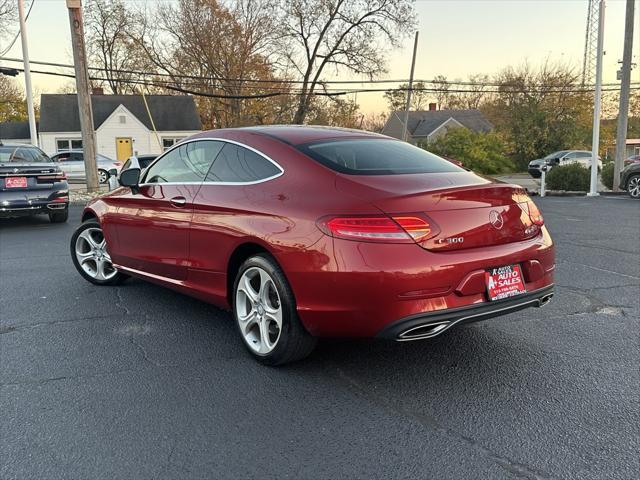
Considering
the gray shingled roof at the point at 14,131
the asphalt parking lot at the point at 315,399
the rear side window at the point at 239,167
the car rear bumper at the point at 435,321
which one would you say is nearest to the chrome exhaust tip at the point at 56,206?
the asphalt parking lot at the point at 315,399

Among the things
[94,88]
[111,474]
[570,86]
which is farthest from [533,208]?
[94,88]

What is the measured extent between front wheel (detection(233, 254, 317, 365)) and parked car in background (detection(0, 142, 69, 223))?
25.8 feet

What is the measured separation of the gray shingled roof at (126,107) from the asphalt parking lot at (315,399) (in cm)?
3987

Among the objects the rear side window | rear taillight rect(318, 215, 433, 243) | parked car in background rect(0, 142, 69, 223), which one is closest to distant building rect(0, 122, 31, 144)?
parked car in background rect(0, 142, 69, 223)

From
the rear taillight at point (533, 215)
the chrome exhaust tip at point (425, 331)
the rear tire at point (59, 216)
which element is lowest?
the rear tire at point (59, 216)

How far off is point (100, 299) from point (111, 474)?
313cm

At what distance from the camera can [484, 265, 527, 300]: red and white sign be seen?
3.17 meters

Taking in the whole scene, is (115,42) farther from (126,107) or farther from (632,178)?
(632,178)

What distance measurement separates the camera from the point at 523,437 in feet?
8.84

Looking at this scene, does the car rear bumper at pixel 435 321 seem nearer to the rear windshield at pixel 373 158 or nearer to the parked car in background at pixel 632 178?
the rear windshield at pixel 373 158

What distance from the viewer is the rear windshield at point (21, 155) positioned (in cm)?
1041

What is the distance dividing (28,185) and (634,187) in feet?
50.8

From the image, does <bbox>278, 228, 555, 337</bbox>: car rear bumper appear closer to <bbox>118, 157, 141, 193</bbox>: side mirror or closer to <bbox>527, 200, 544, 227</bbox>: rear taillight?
<bbox>527, 200, 544, 227</bbox>: rear taillight

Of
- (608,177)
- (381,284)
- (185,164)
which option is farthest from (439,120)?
(381,284)
